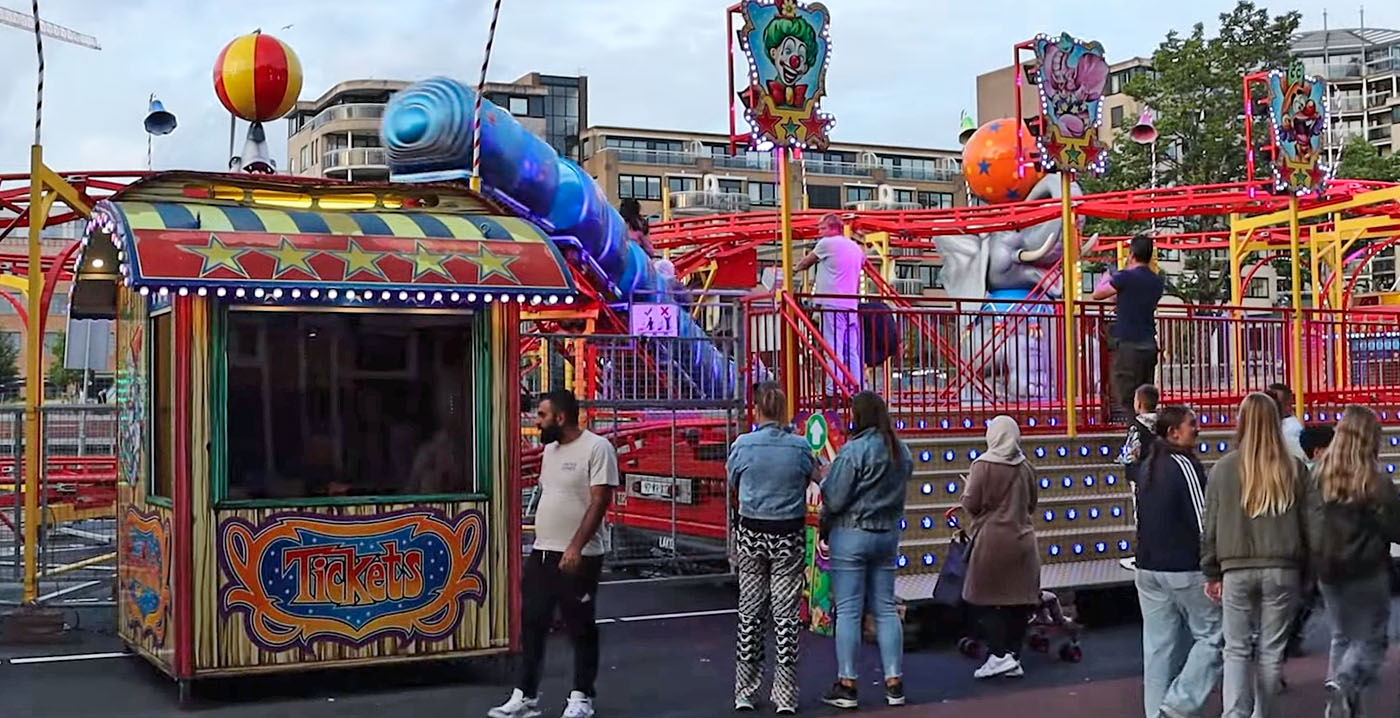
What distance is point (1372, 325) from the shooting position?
1689 cm

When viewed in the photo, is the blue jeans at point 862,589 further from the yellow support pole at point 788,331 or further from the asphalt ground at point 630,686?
the yellow support pole at point 788,331

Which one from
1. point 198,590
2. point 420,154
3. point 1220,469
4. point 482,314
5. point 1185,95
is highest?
point 1185,95

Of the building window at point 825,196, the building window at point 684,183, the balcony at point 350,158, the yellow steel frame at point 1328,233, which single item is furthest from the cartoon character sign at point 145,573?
the building window at point 825,196

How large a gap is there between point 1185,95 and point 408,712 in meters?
27.8

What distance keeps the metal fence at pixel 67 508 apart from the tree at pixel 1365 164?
93.8ft

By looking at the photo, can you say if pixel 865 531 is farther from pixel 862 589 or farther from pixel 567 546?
pixel 567 546

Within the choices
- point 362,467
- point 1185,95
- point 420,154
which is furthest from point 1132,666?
point 1185,95

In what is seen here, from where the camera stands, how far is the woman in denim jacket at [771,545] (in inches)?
338

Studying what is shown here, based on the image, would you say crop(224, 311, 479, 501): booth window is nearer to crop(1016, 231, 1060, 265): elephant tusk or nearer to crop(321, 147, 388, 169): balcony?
crop(1016, 231, 1060, 265): elephant tusk

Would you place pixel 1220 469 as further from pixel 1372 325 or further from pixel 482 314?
pixel 1372 325

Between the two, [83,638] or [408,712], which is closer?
[408,712]

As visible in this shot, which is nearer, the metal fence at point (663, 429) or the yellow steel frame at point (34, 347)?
the yellow steel frame at point (34, 347)

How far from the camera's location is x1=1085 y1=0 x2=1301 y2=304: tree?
3191 centimetres

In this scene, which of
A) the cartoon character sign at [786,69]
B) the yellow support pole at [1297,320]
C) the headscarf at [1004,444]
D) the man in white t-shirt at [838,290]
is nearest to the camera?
the headscarf at [1004,444]
